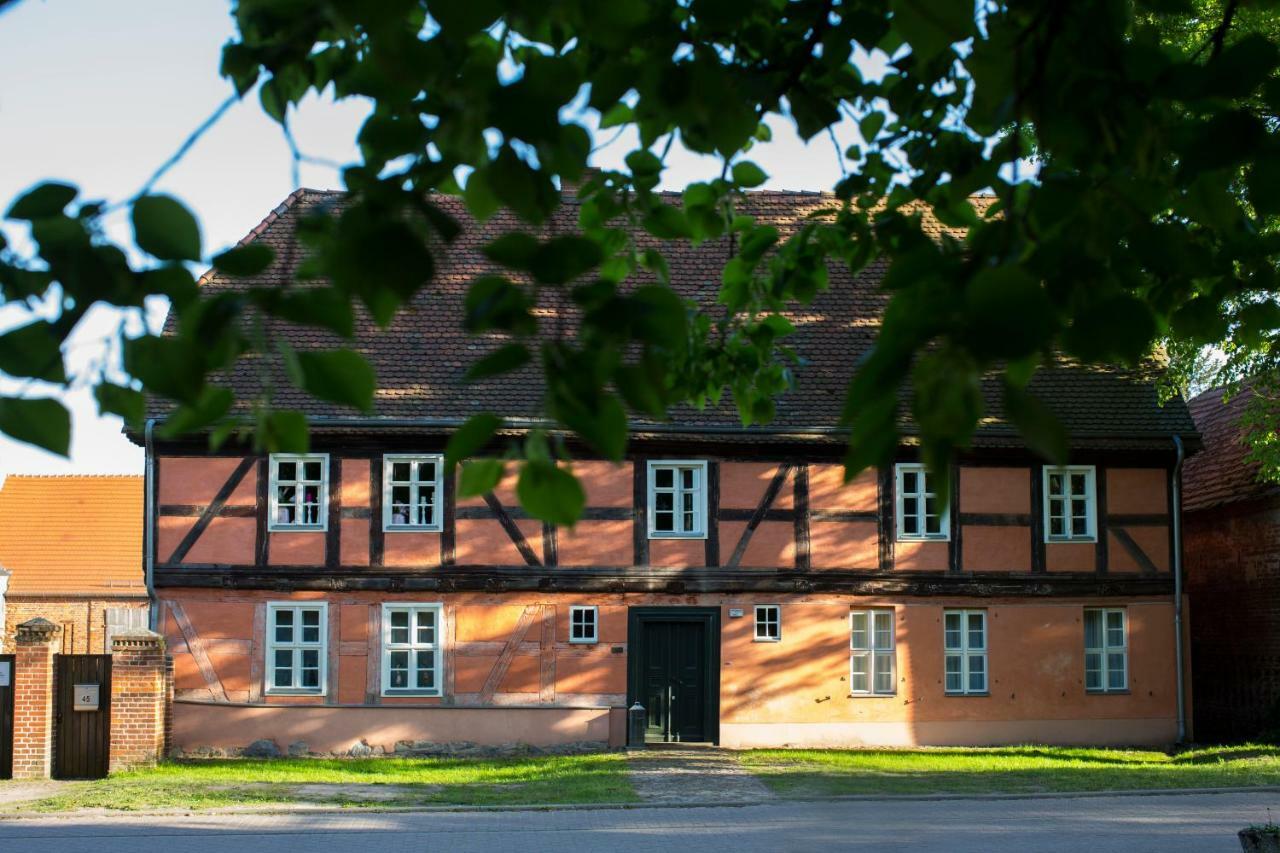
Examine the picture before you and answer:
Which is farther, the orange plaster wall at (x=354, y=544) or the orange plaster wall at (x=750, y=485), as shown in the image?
the orange plaster wall at (x=750, y=485)

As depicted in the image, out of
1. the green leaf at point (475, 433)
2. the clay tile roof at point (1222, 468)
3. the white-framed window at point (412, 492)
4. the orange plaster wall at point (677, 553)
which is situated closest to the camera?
the green leaf at point (475, 433)

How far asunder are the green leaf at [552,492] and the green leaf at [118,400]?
73cm

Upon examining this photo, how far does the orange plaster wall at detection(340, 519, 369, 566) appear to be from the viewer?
21359mm

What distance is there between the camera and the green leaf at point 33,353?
93.6 inches

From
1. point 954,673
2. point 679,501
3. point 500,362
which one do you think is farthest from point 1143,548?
point 500,362

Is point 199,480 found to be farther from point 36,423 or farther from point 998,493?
point 36,423

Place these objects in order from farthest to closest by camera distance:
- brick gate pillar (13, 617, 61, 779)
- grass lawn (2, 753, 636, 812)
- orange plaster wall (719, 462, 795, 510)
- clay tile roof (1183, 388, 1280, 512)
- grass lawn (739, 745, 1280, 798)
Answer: clay tile roof (1183, 388, 1280, 512) → orange plaster wall (719, 462, 795, 510) → brick gate pillar (13, 617, 61, 779) → grass lawn (739, 745, 1280, 798) → grass lawn (2, 753, 636, 812)

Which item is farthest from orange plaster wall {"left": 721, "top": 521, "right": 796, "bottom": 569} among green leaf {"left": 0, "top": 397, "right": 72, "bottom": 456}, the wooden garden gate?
green leaf {"left": 0, "top": 397, "right": 72, "bottom": 456}

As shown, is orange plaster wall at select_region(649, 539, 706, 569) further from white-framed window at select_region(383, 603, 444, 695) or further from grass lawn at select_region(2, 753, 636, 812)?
white-framed window at select_region(383, 603, 444, 695)

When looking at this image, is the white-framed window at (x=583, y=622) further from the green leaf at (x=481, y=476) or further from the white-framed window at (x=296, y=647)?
the green leaf at (x=481, y=476)

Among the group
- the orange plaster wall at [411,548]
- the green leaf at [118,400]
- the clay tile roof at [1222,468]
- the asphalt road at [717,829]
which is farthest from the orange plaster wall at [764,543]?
the green leaf at [118,400]

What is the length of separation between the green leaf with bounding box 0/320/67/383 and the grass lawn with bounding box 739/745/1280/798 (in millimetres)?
14573

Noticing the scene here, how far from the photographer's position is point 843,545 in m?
22.1

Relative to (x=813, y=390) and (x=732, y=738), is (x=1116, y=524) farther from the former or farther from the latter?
(x=732, y=738)
